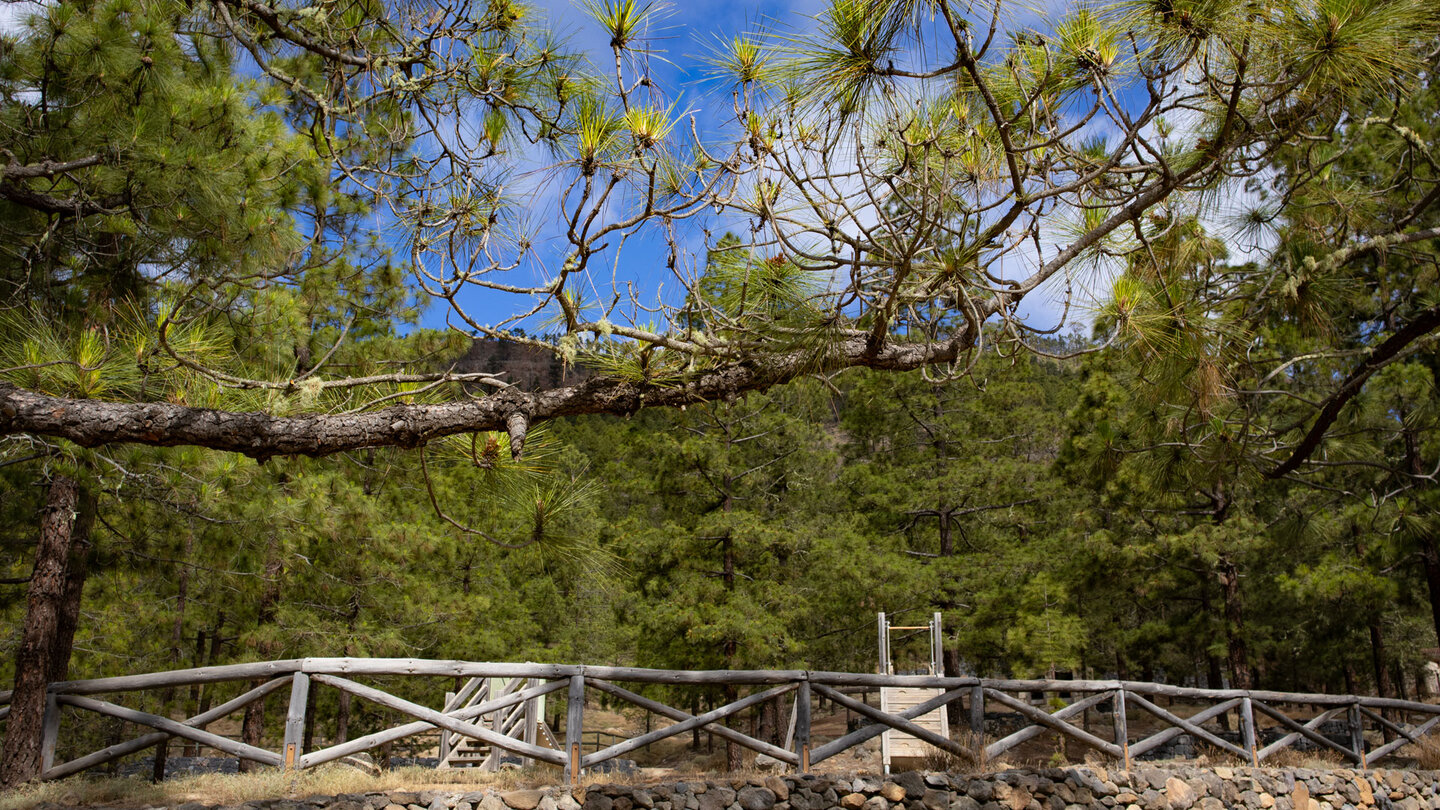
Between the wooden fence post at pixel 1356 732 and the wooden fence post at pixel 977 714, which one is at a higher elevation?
the wooden fence post at pixel 977 714

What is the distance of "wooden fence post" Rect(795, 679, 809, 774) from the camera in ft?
17.7

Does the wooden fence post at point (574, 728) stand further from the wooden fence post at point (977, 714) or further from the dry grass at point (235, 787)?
the wooden fence post at point (977, 714)

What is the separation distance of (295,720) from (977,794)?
412 cm

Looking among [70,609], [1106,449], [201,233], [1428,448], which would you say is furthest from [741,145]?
[1428,448]

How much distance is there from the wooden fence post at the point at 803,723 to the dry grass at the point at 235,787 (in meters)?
1.53

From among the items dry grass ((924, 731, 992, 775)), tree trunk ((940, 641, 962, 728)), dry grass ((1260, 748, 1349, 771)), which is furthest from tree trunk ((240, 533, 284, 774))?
dry grass ((1260, 748, 1349, 771))

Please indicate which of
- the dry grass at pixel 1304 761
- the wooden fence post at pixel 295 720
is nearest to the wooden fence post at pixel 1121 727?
the dry grass at pixel 1304 761

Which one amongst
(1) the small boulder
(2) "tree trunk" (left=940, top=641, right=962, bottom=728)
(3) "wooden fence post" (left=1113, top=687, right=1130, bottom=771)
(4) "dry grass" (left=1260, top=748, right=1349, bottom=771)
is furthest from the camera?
(2) "tree trunk" (left=940, top=641, right=962, bottom=728)

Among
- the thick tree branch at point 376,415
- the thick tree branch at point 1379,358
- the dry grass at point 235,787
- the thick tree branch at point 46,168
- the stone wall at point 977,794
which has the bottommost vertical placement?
the stone wall at point 977,794

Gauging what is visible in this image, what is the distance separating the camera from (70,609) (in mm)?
6426

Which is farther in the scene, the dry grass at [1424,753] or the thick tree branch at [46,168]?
the dry grass at [1424,753]

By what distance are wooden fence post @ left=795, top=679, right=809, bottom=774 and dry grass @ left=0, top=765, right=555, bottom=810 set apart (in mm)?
1533

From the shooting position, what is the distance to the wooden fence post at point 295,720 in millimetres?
4434

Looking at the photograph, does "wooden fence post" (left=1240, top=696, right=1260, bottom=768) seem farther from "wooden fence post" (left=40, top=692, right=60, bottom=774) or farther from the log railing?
"wooden fence post" (left=40, top=692, right=60, bottom=774)
